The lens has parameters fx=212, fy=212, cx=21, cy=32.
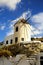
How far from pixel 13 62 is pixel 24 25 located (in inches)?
516

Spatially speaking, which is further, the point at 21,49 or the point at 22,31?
the point at 22,31

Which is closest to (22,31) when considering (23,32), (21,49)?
(23,32)

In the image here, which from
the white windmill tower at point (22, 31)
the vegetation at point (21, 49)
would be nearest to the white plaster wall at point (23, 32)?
the white windmill tower at point (22, 31)

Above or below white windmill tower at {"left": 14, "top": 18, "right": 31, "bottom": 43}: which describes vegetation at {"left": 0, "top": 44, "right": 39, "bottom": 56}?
below

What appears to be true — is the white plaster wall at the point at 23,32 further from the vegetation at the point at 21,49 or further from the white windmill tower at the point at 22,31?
the vegetation at the point at 21,49

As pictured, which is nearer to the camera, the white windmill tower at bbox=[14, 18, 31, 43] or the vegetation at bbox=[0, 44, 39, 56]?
the vegetation at bbox=[0, 44, 39, 56]

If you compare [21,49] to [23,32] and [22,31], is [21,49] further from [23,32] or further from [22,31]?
[22,31]

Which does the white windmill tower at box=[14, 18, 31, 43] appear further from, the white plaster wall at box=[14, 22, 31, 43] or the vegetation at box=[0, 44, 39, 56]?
the vegetation at box=[0, 44, 39, 56]

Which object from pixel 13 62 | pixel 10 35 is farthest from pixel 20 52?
pixel 10 35

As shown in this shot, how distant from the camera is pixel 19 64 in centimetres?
2152

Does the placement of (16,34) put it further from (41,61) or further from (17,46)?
(41,61)

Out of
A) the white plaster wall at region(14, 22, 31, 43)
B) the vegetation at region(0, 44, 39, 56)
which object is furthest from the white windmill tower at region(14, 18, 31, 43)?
→ the vegetation at region(0, 44, 39, 56)

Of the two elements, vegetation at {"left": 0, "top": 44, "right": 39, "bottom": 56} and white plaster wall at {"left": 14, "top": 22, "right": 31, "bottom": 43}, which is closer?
vegetation at {"left": 0, "top": 44, "right": 39, "bottom": 56}

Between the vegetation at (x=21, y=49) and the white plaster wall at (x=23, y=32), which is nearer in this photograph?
the vegetation at (x=21, y=49)
